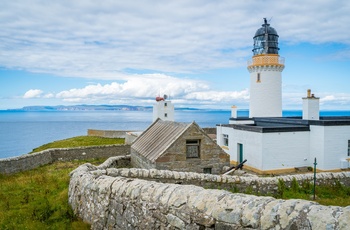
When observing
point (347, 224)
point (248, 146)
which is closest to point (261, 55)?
point (248, 146)

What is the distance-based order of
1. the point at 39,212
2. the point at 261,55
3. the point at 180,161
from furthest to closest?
1. the point at 261,55
2. the point at 180,161
3. the point at 39,212

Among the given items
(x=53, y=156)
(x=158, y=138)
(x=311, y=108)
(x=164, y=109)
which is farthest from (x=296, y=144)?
(x=53, y=156)

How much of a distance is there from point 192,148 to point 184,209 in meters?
10.0

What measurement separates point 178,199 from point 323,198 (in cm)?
842

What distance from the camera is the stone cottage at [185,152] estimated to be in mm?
14048

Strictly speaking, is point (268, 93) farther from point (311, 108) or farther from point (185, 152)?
point (185, 152)

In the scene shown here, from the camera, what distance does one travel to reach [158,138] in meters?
16.7

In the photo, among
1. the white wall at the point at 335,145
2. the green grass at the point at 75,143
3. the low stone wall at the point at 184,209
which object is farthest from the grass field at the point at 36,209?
the green grass at the point at 75,143

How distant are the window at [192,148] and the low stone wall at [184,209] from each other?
7.08 meters

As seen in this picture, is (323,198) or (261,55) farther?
(261,55)

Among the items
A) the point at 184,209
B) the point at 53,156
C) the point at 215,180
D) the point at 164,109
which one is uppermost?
the point at 164,109

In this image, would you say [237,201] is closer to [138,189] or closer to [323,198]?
[138,189]

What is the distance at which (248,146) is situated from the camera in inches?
898

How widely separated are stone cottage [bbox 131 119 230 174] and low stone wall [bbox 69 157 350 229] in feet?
19.9
